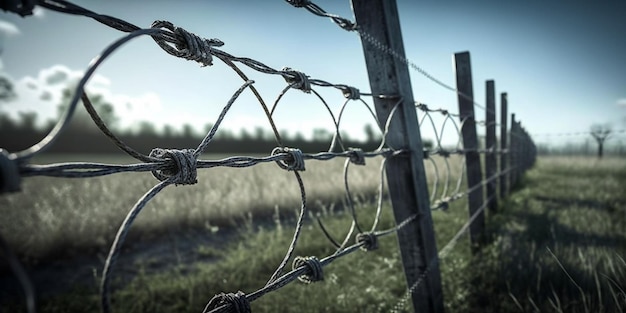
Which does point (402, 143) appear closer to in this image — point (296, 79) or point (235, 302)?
point (296, 79)

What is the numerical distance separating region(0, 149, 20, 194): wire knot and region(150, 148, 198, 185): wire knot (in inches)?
10.0

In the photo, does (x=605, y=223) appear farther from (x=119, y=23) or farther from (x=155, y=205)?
(x=155, y=205)

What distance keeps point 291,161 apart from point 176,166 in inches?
16.1

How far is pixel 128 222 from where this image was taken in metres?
0.52

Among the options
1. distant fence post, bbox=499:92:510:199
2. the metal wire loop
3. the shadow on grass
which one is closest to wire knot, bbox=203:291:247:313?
the metal wire loop

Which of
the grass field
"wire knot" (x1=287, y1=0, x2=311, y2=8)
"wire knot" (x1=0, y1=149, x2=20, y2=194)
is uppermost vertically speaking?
"wire knot" (x1=287, y1=0, x2=311, y2=8)

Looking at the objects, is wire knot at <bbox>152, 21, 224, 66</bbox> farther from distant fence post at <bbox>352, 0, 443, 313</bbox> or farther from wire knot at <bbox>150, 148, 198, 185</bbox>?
distant fence post at <bbox>352, 0, 443, 313</bbox>

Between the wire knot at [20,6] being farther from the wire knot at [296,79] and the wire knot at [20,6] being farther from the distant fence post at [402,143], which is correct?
the distant fence post at [402,143]

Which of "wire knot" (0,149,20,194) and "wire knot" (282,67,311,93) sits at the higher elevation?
"wire knot" (282,67,311,93)

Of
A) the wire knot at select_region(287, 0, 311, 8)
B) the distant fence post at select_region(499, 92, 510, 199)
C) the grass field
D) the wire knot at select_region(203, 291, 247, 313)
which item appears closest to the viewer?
the wire knot at select_region(203, 291, 247, 313)

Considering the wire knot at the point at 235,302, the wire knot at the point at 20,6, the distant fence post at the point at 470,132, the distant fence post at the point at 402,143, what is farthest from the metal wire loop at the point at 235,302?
the distant fence post at the point at 470,132

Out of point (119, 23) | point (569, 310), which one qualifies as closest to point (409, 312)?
point (569, 310)

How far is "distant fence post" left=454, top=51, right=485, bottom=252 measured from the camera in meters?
3.46

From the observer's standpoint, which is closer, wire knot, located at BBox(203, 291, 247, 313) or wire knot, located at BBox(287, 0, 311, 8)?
wire knot, located at BBox(203, 291, 247, 313)
